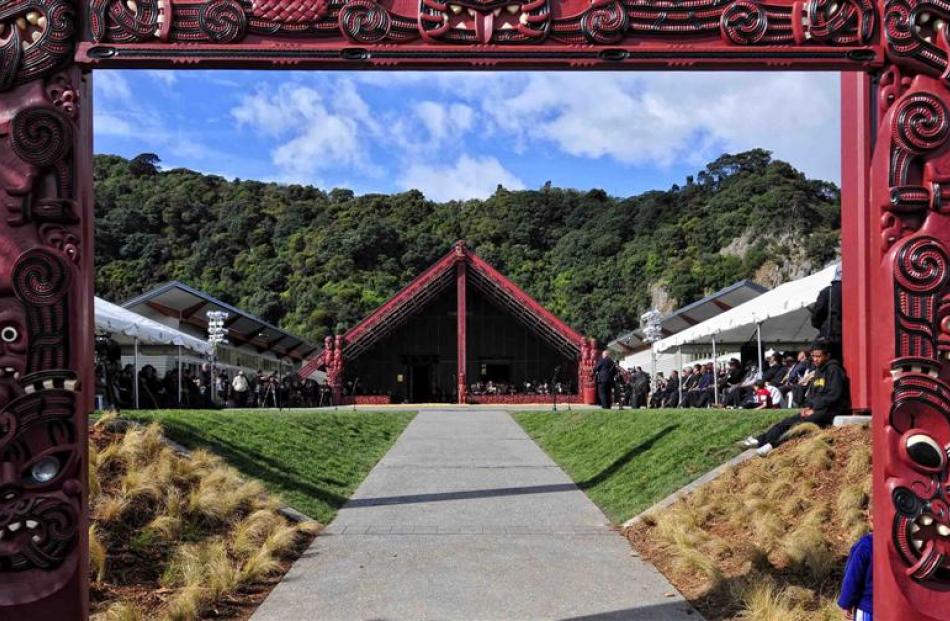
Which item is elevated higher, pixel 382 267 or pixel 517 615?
pixel 382 267

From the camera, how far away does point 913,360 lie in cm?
560

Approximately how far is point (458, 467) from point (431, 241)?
75.0 m

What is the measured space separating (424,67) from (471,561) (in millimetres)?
5218

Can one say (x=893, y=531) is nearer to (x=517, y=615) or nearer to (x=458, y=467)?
(x=517, y=615)

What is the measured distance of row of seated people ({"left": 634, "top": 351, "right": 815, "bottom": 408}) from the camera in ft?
61.9

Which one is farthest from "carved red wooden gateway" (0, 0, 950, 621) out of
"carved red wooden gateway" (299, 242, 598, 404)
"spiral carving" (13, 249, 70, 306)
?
"carved red wooden gateway" (299, 242, 598, 404)

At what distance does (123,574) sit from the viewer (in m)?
8.09

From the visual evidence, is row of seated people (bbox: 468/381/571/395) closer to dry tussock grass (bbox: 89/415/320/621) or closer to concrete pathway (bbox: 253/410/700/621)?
concrete pathway (bbox: 253/410/700/621)

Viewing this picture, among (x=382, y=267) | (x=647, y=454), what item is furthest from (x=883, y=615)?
(x=382, y=267)

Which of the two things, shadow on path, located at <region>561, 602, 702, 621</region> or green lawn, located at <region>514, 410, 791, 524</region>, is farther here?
green lawn, located at <region>514, 410, 791, 524</region>

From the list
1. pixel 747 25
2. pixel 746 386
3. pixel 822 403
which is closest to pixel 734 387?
pixel 746 386

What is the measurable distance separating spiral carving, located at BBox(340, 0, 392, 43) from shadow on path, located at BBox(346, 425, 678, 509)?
8.12 meters

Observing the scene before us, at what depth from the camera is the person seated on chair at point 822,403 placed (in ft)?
36.7

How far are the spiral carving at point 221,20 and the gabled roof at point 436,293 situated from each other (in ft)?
139
